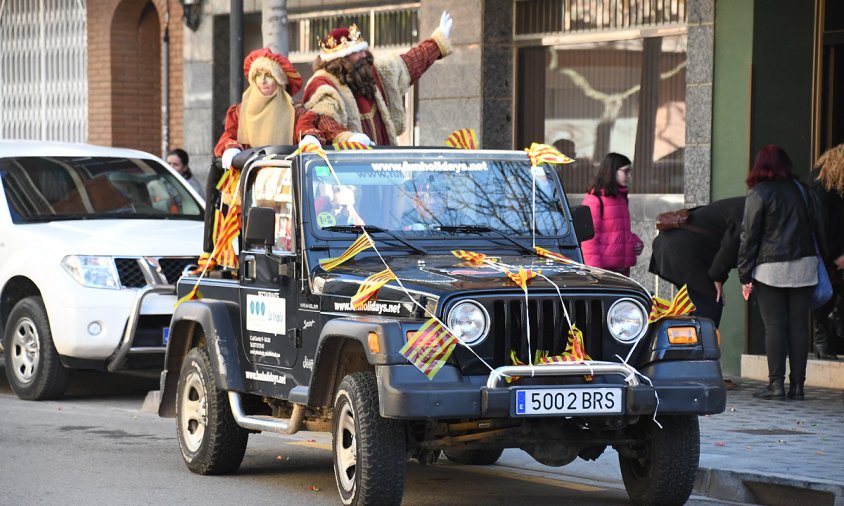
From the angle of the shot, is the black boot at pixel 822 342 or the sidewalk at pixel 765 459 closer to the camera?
the sidewalk at pixel 765 459

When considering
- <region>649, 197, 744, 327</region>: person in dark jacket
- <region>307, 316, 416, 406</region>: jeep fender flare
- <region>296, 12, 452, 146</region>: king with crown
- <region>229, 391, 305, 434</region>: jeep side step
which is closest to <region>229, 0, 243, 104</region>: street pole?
<region>296, 12, 452, 146</region>: king with crown

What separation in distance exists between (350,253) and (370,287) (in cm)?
63

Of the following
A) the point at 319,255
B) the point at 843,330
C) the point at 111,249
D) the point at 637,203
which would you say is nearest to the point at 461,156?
the point at 319,255

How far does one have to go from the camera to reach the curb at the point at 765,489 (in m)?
8.34

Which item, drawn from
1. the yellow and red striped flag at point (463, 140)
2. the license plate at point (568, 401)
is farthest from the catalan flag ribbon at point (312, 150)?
the license plate at point (568, 401)

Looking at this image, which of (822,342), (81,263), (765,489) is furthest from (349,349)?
(822,342)

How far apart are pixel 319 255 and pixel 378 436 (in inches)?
50.1

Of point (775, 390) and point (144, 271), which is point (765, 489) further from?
point (144, 271)

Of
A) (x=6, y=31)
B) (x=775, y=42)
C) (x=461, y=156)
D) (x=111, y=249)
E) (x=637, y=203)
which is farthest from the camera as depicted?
(x=6, y=31)

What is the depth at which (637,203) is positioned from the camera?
1580 centimetres

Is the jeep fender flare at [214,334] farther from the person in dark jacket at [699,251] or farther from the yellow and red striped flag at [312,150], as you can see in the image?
the person in dark jacket at [699,251]

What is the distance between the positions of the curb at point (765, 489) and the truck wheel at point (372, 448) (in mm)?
2033

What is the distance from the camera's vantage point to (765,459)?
9.33 meters

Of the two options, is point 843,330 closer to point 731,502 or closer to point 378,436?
point 731,502
